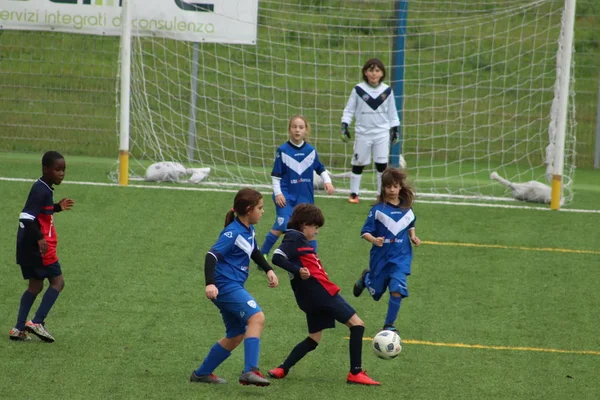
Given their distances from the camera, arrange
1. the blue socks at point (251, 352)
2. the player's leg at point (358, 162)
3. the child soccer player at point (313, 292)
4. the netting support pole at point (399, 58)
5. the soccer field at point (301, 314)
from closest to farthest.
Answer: the blue socks at point (251, 352) < the child soccer player at point (313, 292) < the soccer field at point (301, 314) < the player's leg at point (358, 162) < the netting support pole at point (399, 58)

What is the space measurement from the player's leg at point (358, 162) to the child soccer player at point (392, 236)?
5.03 m

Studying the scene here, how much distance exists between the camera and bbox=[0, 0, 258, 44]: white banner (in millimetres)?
13695

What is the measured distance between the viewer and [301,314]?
8.21 meters

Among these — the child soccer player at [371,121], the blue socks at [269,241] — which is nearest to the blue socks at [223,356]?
the blue socks at [269,241]

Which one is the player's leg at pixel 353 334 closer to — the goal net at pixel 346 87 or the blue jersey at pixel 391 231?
the blue jersey at pixel 391 231

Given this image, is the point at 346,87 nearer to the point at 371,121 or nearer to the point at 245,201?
the point at 371,121

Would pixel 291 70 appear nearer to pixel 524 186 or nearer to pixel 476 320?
pixel 524 186

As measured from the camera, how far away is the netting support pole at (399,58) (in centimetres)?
1401

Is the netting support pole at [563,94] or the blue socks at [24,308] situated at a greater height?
the netting support pole at [563,94]

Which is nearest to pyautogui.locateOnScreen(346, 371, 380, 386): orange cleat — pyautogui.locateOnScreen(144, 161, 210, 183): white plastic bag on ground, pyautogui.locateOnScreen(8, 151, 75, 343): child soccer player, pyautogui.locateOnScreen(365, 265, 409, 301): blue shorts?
pyautogui.locateOnScreen(365, 265, 409, 301): blue shorts

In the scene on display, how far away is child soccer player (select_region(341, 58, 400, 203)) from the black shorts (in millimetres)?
6146

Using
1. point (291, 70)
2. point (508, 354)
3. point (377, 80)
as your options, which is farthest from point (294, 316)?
point (291, 70)

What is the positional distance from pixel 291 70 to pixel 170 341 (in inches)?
333

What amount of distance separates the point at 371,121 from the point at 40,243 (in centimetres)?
659
